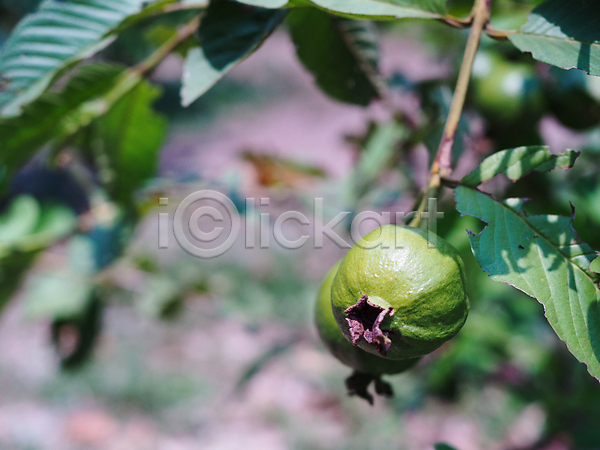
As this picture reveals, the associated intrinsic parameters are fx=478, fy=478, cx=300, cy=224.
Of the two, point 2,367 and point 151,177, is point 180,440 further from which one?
point 151,177

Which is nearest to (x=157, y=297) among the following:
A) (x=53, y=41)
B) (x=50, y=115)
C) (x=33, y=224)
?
(x=33, y=224)

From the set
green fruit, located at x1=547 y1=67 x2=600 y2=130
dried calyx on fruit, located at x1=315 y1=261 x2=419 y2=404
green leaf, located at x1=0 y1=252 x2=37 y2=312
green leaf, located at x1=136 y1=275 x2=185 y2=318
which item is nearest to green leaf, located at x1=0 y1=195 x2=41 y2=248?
green leaf, located at x1=0 y1=252 x2=37 y2=312

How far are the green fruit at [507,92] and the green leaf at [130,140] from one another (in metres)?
0.79

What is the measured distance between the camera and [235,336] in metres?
3.53

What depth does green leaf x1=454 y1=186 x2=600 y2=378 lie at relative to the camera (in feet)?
1.76

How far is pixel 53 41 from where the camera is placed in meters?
0.85

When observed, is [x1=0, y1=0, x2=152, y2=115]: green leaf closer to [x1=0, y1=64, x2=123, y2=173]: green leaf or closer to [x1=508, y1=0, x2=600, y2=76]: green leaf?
[x1=0, y1=64, x2=123, y2=173]: green leaf

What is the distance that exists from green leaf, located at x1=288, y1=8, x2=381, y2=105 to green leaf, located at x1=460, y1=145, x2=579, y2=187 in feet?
1.67

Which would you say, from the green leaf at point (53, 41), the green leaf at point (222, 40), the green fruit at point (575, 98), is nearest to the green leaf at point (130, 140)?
the green leaf at point (53, 41)

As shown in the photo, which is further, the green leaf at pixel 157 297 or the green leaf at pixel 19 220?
the green leaf at pixel 157 297

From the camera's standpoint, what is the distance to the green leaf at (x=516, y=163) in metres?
0.60

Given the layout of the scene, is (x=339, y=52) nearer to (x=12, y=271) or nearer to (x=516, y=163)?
(x=516, y=163)

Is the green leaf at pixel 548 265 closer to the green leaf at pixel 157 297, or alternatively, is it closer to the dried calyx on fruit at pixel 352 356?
the dried calyx on fruit at pixel 352 356

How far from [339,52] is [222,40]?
1.16ft
